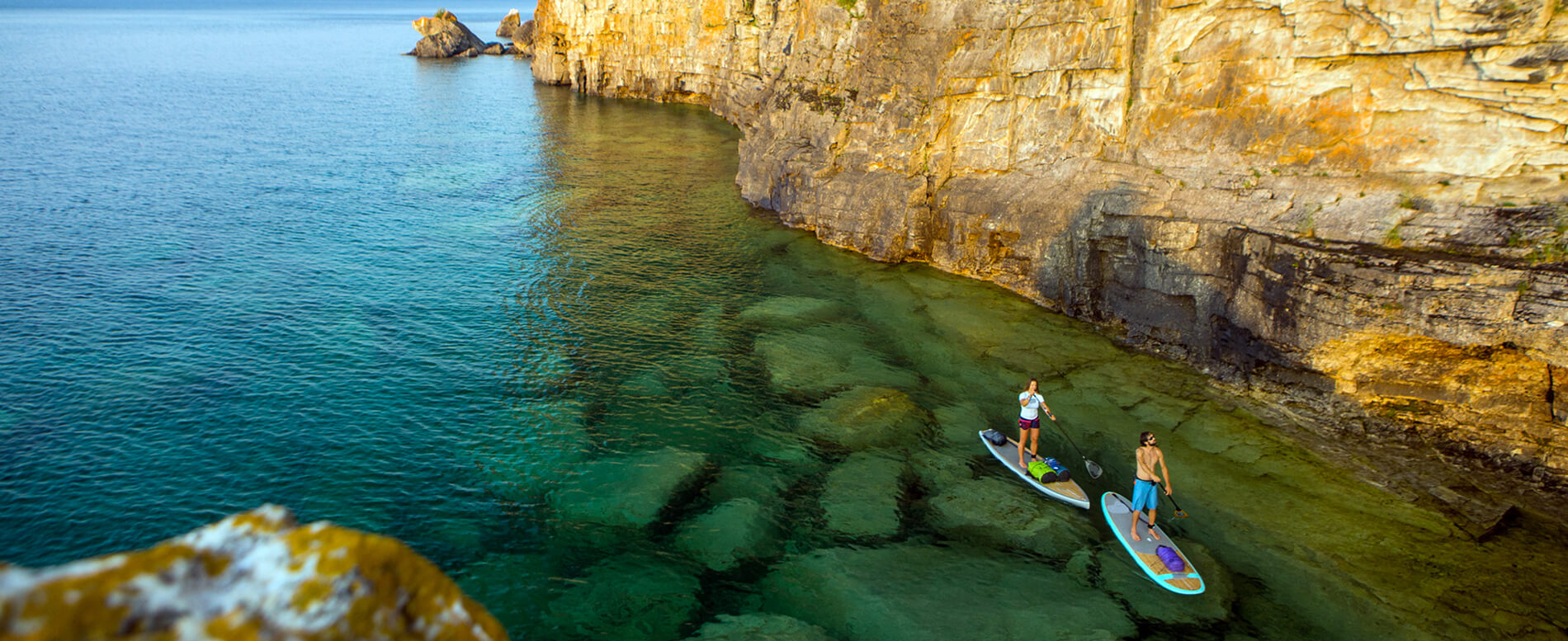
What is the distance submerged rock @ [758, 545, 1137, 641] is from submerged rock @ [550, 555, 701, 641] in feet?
6.40

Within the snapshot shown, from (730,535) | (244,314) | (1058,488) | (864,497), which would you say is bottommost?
(730,535)

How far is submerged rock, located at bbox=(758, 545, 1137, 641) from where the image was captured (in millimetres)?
16641

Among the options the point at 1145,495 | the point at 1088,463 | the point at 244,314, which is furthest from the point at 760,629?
the point at 244,314

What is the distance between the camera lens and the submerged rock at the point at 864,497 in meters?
20.3

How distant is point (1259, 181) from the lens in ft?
86.0

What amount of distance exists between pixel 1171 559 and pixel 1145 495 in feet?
6.29

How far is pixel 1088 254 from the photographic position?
31.5m

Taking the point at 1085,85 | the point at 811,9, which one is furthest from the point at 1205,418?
the point at 811,9

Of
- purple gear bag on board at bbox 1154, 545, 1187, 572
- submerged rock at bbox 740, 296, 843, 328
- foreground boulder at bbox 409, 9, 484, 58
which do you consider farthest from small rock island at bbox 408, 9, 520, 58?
purple gear bag on board at bbox 1154, 545, 1187, 572

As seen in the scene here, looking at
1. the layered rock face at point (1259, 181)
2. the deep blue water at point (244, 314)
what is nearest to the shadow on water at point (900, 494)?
the layered rock face at point (1259, 181)

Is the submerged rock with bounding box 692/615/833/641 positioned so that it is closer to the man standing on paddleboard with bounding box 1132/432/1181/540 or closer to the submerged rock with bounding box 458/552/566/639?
the submerged rock with bounding box 458/552/566/639

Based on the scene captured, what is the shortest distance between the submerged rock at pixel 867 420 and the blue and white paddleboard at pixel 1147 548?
5829 millimetres

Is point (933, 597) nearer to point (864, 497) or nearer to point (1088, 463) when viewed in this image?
point (864, 497)

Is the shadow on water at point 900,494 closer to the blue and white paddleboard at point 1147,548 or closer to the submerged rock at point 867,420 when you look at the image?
the submerged rock at point 867,420
